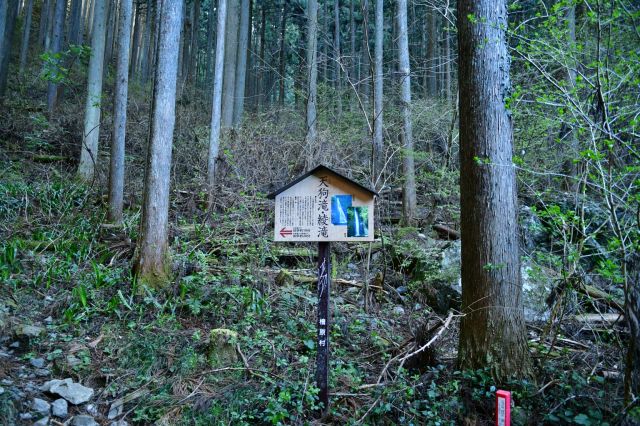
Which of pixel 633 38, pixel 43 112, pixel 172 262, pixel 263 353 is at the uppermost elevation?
pixel 43 112

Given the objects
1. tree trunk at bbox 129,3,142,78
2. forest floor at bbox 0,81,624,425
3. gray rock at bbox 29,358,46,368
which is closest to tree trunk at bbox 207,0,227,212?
forest floor at bbox 0,81,624,425

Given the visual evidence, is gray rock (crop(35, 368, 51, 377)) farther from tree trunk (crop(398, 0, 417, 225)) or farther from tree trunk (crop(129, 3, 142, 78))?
tree trunk (crop(129, 3, 142, 78))

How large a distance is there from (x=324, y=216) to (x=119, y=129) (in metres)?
6.28

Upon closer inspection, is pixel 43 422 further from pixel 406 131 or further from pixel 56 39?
pixel 56 39

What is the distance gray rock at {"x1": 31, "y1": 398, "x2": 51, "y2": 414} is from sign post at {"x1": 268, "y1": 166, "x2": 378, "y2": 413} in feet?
7.60

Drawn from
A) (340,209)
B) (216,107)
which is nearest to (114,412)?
(340,209)

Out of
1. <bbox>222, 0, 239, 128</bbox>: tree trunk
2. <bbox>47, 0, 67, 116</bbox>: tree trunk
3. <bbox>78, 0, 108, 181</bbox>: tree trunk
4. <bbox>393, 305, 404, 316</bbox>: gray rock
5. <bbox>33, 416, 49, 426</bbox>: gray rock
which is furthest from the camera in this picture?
A: <bbox>47, 0, 67, 116</bbox>: tree trunk

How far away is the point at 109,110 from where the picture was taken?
14719 mm

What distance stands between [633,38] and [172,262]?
20.9 ft

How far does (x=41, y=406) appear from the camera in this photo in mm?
3670

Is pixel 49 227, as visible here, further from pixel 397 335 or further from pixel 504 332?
pixel 504 332

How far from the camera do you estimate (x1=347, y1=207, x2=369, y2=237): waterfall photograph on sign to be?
398 cm

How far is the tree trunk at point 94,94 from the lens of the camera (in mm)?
10414

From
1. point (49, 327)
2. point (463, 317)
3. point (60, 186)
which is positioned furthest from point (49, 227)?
point (463, 317)
